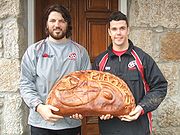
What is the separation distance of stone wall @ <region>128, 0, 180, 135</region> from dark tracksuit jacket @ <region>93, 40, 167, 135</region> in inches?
26.9

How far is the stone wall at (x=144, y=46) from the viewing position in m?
2.46

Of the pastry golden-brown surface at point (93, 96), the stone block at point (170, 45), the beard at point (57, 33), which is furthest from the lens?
the stone block at point (170, 45)

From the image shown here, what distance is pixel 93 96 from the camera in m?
1.73

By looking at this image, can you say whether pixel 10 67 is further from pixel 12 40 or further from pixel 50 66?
pixel 50 66

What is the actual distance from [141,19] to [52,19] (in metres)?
0.86

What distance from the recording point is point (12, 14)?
8.07 ft

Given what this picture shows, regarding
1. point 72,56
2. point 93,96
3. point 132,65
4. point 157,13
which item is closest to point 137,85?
point 132,65

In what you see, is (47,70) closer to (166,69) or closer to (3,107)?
(3,107)

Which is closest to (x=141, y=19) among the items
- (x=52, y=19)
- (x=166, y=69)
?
(x=166, y=69)

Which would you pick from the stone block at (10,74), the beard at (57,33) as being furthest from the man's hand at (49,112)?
the stone block at (10,74)

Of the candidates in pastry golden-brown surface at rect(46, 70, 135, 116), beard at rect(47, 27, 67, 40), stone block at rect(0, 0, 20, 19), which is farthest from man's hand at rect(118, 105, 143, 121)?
stone block at rect(0, 0, 20, 19)

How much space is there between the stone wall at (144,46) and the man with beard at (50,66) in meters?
0.50

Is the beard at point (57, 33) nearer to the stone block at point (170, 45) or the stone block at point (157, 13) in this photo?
the stone block at point (157, 13)

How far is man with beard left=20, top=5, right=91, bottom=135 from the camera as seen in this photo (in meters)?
1.95
